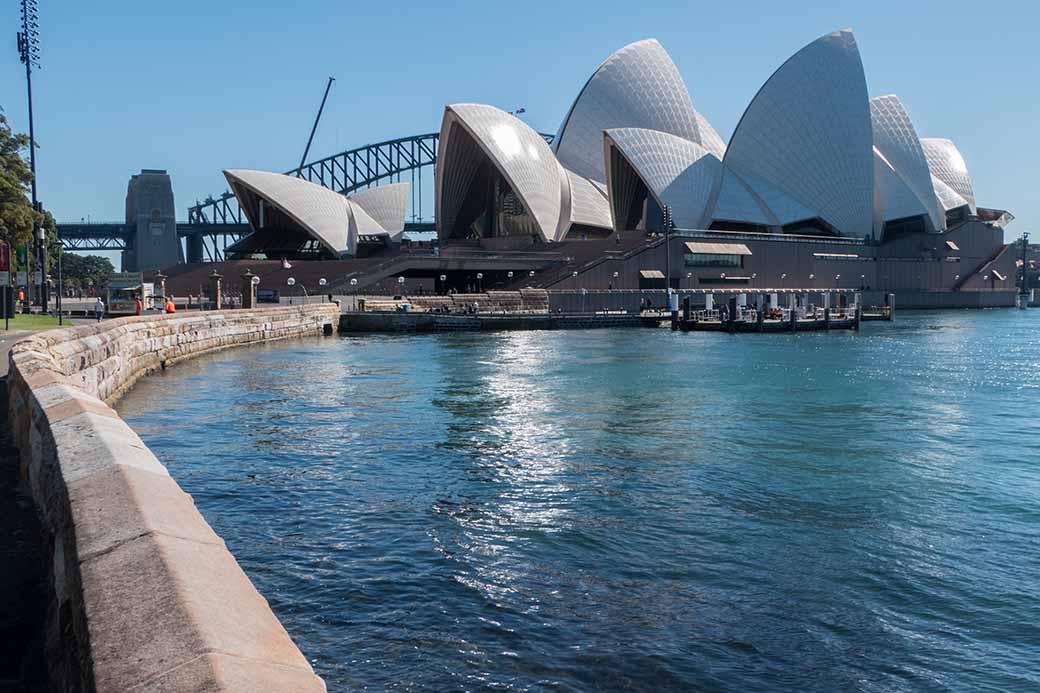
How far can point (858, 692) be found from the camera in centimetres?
728

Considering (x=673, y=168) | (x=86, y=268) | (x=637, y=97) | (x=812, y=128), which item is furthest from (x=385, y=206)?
(x=86, y=268)

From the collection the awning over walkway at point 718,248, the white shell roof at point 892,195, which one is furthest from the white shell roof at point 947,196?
the awning over walkway at point 718,248

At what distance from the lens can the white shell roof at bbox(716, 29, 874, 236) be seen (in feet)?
308

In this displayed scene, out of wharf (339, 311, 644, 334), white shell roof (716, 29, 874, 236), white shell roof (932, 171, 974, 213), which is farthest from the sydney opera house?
wharf (339, 311, 644, 334)

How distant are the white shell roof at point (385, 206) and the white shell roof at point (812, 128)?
42.1 m

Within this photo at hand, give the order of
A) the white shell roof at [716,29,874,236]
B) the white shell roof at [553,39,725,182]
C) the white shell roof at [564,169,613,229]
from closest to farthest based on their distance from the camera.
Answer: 1. the white shell roof at [716,29,874,236]
2. the white shell roof at [564,169,613,229]
3. the white shell roof at [553,39,725,182]

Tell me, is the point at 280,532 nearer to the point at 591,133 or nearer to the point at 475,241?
the point at 475,241

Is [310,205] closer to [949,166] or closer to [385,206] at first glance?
[385,206]

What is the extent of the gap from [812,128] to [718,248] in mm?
17543

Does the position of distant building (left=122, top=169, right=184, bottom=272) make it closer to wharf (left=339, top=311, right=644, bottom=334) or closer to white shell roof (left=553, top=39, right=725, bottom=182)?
white shell roof (left=553, top=39, right=725, bottom=182)

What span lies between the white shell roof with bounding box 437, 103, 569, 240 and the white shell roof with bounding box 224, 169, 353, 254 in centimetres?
1262

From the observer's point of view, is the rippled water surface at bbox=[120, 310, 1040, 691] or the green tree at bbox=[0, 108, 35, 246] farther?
the green tree at bbox=[0, 108, 35, 246]

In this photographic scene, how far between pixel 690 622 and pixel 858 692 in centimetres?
173

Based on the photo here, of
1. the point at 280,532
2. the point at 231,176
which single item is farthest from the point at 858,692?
the point at 231,176
